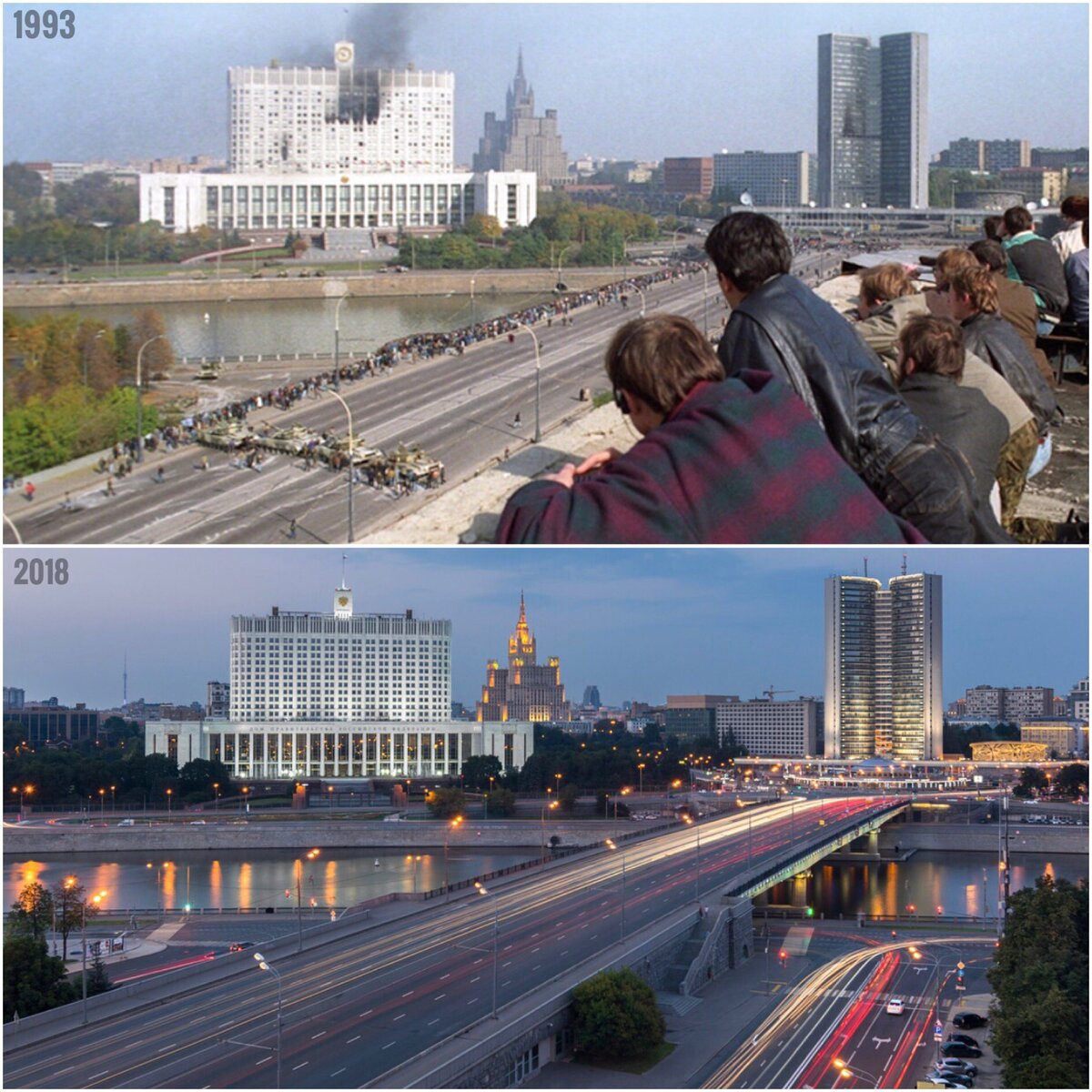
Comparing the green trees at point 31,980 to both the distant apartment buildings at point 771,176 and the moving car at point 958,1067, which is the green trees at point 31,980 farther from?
the distant apartment buildings at point 771,176

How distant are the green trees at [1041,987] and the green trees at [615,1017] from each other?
6.24 feet

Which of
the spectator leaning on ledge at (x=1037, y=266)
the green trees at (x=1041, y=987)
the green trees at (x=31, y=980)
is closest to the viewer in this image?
the spectator leaning on ledge at (x=1037, y=266)

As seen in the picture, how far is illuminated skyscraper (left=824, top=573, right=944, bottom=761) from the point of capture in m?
3.24

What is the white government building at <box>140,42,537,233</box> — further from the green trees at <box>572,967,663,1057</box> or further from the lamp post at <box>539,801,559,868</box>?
the green trees at <box>572,967,663,1057</box>

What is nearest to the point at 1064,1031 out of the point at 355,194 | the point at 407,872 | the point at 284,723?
the point at 407,872

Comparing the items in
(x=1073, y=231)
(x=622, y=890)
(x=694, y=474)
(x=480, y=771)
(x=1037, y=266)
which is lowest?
(x=622, y=890)

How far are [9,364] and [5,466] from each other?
2.10 metres

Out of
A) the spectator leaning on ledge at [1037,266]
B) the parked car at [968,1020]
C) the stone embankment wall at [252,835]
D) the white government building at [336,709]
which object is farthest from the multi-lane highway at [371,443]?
the parked car at [968,1020]

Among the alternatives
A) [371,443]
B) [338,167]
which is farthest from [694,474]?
[338,167]

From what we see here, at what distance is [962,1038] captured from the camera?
6309mm

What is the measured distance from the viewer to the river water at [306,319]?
1309cm

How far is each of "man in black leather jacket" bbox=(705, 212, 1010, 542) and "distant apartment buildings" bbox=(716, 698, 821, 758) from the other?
2.17m

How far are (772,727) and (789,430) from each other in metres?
2.90

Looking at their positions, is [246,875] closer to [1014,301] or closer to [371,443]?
[371,443]
